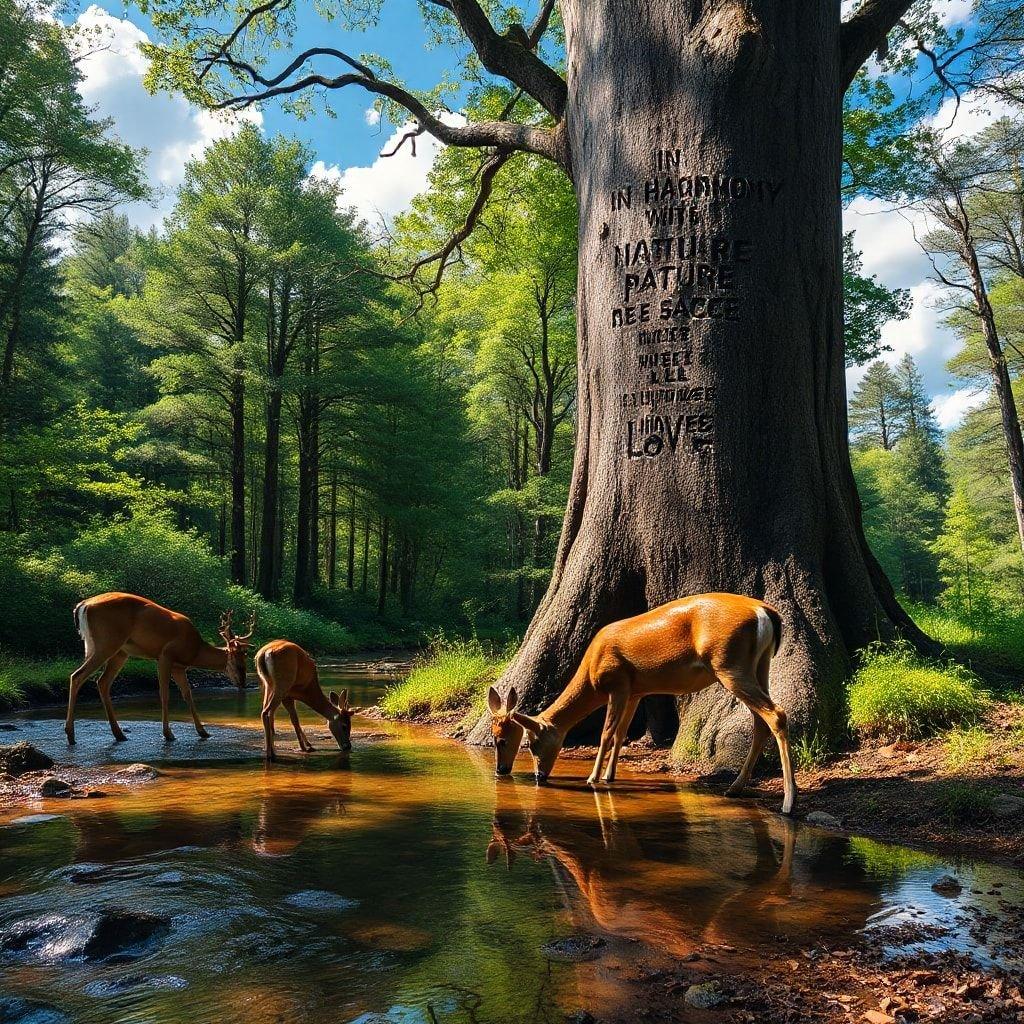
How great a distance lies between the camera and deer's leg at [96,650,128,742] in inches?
346

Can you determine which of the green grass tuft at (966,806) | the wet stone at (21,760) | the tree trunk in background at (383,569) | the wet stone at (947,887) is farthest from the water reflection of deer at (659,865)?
the tree trunk in background at (383,569)

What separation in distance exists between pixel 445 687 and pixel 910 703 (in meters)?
5.98

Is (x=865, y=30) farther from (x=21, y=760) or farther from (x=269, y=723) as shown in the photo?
(x=21, y=760)

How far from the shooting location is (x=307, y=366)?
33.8m

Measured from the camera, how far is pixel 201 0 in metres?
12.4

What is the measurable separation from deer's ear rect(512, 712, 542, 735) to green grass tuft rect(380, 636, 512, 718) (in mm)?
3196

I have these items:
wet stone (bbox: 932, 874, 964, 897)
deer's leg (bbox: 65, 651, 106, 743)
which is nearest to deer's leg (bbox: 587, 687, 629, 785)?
wet stone (bbox: 932, 874, 964, 897)

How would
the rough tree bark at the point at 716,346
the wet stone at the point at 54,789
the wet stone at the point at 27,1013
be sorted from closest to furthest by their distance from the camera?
the wet stone at the point at 27,1013
the wet stone at the point at 54,789
the rough tree bark at the point at 716,346

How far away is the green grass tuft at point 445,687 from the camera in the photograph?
1059 centimetres

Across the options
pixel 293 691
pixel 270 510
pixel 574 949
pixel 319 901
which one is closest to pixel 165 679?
pixel 293 691

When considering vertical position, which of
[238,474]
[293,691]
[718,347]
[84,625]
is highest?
[238,474]

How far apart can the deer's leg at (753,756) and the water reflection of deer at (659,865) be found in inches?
19.1

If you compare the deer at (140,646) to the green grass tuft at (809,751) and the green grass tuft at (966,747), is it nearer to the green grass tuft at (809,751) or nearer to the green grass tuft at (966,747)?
the green grass tuft at (809,751)

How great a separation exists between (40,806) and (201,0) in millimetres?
11979
